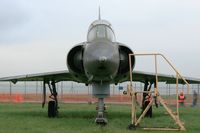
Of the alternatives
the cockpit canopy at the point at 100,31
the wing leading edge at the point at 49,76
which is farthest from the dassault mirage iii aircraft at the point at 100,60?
the wing leading edge at the point at 49,76

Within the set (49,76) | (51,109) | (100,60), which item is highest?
(100,60)

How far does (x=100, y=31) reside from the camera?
12789mm

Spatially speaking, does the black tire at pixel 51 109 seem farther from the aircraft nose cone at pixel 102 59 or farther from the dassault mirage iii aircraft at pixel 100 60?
the aircraft nose cone at pixel 102 59

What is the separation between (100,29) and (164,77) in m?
5.43

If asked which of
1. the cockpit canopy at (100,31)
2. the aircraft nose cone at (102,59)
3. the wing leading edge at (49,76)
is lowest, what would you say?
the wing leading edge at (49,76)

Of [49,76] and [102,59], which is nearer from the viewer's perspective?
[102,59]

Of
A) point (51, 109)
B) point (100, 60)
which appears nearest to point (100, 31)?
point (100, 60)

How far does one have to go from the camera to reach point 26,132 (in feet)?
33.8

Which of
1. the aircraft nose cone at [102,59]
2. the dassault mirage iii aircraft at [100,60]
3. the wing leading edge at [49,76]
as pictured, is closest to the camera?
the aircraft nose cone at [102,59]

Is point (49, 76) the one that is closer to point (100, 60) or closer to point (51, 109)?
point (51, 109)

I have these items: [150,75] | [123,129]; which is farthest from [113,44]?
[150,75]

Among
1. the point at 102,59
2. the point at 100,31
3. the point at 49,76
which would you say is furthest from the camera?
the point at 49,76

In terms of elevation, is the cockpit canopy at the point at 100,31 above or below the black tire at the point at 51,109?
above

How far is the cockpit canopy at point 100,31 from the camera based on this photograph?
1261 cm
